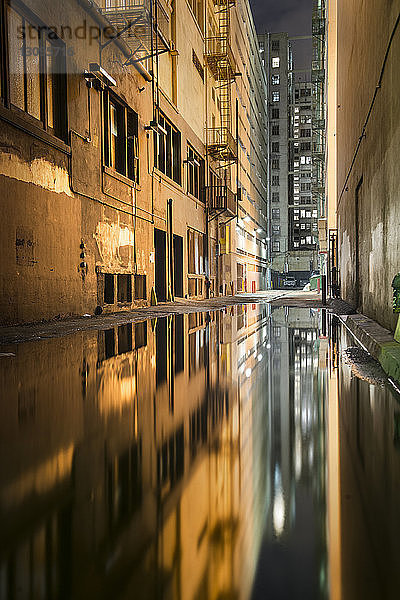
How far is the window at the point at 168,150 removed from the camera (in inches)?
788

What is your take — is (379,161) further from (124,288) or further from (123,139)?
(123,139)

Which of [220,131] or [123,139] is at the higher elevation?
[220,131]

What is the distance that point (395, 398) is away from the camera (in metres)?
3.51

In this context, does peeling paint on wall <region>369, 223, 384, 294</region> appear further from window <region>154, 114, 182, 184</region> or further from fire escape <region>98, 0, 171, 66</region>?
window <region>154, 114, 182, 184</region>

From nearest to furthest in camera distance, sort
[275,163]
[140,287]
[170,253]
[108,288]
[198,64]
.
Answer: [108,288]
[140,287]
[170,253]
[198,64]
[275,163]

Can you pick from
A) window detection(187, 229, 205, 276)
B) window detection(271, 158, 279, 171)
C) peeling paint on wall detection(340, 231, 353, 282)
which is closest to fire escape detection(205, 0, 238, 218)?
window detection(187, 229, 205, 276)

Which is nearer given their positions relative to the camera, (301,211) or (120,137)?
(120,137)

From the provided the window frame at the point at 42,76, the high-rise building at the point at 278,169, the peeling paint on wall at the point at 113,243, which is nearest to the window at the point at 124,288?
the peeling paint on wall at the point at 113,243

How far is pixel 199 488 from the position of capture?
1867 mm

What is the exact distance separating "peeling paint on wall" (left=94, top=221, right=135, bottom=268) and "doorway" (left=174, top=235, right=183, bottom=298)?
6520 mm

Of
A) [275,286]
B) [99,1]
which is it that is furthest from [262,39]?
[99,1]

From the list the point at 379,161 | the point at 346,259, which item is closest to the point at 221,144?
the point at 346,259

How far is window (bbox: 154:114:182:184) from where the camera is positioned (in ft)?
65.7

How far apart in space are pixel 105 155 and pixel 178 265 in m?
8.66
